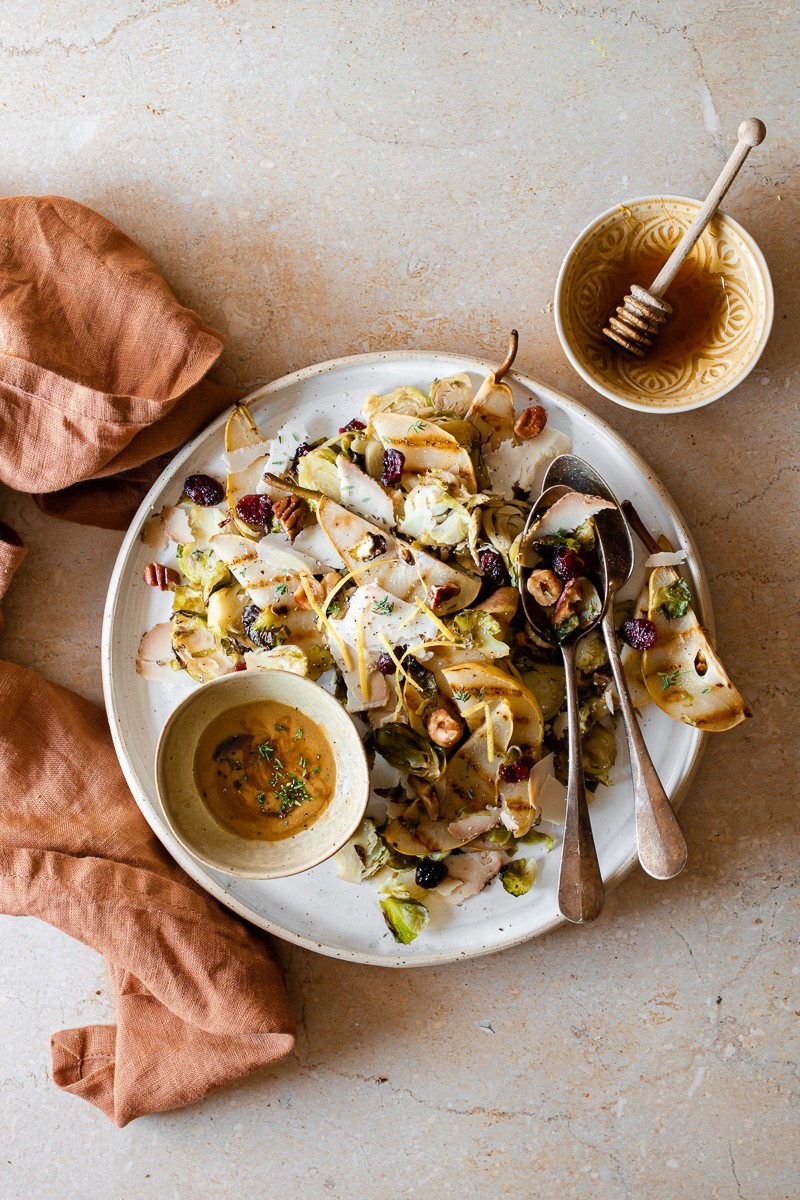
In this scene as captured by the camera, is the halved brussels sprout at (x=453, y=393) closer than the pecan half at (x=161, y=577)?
Yes

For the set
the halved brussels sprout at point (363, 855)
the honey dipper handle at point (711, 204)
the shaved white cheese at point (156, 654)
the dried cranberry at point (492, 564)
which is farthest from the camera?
the shaved white cheese at point (156, 654)

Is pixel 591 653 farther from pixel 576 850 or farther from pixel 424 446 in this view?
pixel 424 446

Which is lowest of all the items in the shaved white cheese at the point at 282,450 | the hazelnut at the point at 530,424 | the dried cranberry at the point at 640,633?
the shaved white cheese at the point at 282,450

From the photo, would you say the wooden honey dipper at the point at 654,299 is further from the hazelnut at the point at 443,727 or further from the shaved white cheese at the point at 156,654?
the shaved white cheese at the point at 156,654

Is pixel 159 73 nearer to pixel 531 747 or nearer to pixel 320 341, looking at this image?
pixel 320 341

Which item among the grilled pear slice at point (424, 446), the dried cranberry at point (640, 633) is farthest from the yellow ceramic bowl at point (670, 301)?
the dried cranberry at point (640, 633)

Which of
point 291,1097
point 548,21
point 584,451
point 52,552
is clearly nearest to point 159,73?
point 548,21
